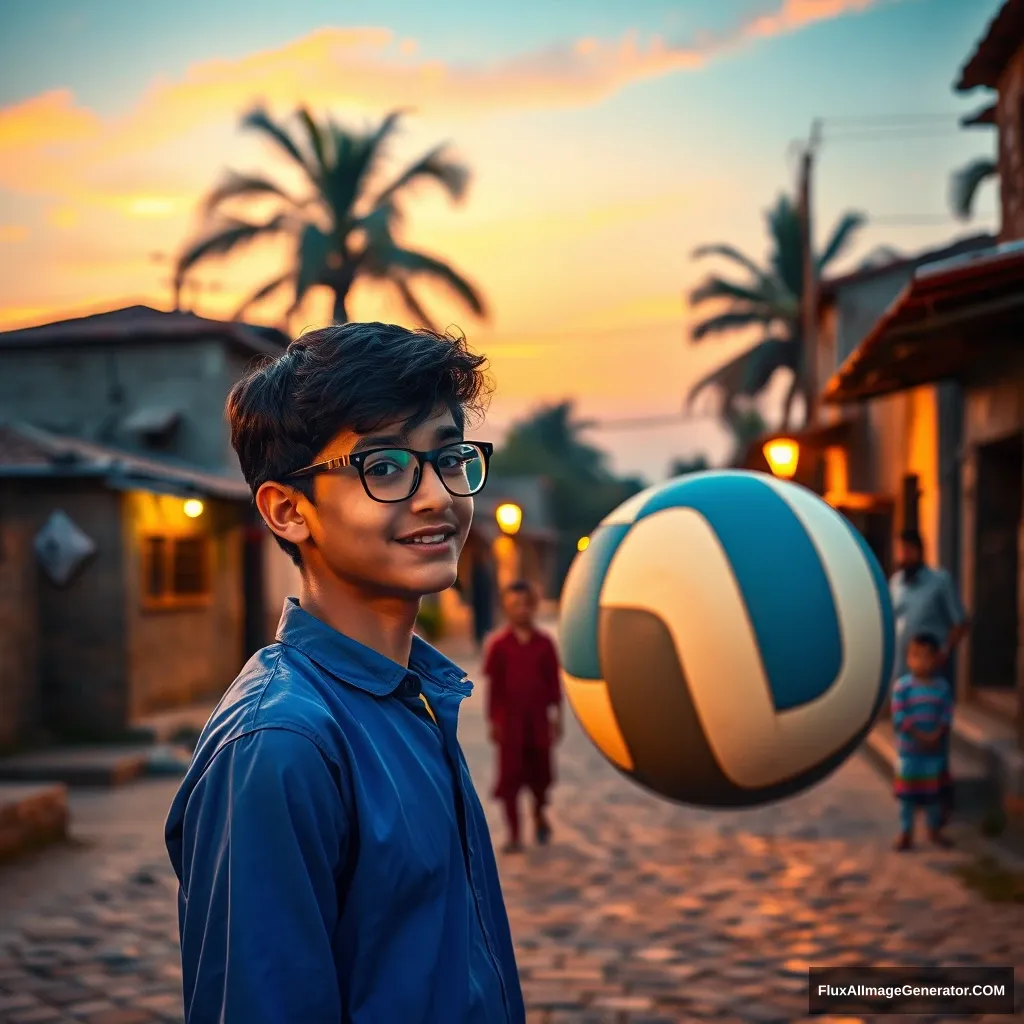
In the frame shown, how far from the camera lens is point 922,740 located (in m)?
7.64

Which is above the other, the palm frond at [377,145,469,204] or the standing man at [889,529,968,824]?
the palm frond at [377,145,469,204]

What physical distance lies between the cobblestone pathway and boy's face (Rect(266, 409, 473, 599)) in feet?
11.5

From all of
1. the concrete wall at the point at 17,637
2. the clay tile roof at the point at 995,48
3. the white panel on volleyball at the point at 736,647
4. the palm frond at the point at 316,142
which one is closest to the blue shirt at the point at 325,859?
the white panel on volleyball at the point at 736,647

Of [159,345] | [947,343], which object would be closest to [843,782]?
[947,343]

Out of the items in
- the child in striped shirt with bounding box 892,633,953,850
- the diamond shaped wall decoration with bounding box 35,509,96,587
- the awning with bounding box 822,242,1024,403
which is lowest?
the child in striped shirt with bounding box 892,633,953,850

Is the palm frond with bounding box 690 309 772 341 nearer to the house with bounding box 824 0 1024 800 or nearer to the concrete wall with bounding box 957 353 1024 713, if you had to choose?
the house with bounding box 824 0 1024 800

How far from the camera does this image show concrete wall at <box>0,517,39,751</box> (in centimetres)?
1177

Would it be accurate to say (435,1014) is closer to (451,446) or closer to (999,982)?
(451,446)

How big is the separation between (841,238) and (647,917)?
29.3 metres

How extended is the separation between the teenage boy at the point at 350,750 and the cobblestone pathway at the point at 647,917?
11.1 ft

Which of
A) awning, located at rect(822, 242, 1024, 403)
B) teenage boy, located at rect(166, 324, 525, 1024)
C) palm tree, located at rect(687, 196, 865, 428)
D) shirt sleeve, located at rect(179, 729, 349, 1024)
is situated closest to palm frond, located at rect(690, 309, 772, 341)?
palm tree, located at rect(687, 196, 865, 428)

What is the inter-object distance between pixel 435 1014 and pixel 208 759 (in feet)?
1.55

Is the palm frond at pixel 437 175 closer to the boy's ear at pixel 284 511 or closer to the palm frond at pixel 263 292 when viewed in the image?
the palm frond at pixel 263 292

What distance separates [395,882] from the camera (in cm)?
167
